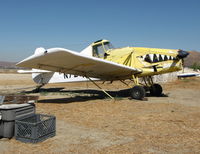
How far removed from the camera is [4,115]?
430cm

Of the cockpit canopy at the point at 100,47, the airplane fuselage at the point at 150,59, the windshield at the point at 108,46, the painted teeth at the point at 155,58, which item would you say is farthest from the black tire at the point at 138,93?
the windshield at the point at 108,46

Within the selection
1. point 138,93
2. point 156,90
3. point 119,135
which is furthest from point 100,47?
point 119,135

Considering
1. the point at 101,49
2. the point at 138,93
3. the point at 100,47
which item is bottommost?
the point at 138,93

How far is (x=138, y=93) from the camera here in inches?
406

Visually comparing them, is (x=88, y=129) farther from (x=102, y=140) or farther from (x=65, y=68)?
(x=65, y=68)

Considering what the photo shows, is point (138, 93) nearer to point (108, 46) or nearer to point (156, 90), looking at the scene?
point (156, 90)

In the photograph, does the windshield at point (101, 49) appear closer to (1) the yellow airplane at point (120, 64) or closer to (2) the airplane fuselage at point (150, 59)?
(1) the yellow airplane at point (120, 64)

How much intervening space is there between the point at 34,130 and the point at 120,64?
6.90 meters

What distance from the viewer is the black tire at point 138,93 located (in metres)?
10.2

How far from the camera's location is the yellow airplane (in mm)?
8753

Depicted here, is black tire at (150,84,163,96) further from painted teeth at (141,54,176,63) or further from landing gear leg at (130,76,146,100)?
landing gear leg at (130,76,146,100)

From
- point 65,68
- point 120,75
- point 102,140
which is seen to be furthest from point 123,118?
point 120,75

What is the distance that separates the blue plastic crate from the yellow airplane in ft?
12.9

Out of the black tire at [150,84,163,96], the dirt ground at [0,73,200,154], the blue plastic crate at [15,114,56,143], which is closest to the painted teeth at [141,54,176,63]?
the black tire at [150,84,163,96]
